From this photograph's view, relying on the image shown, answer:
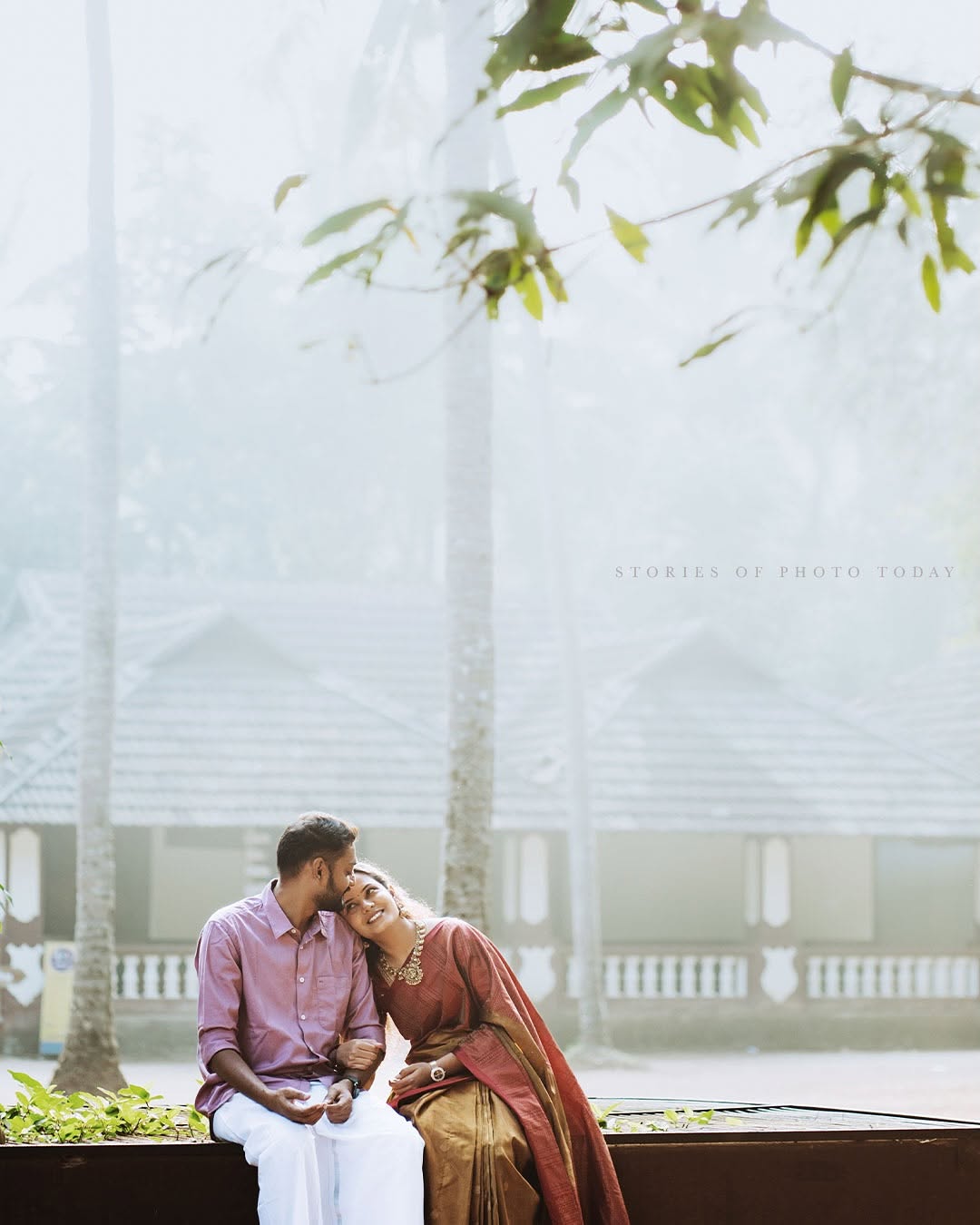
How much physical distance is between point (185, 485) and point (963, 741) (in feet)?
31.3

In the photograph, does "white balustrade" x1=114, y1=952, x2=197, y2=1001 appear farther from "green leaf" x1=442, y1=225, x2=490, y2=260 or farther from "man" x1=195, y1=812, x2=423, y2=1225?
"green leaf" x1=442, y1=225, x2=490, y2=260

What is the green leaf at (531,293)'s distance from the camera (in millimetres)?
1576

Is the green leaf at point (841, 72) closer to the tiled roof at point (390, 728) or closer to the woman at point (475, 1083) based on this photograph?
the woman at point (475, 1083)

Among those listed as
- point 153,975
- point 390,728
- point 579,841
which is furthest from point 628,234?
point 390,728

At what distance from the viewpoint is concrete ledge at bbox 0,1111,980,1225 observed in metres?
3.13

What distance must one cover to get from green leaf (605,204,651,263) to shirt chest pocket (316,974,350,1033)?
1.94 metres

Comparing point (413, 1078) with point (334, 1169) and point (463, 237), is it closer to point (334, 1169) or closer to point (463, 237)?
point (334, 1169)

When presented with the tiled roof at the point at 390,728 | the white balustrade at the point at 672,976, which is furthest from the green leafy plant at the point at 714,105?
→ the white balustrade at the point at 672,976

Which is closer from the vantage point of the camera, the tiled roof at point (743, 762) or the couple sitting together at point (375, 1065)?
the couple sitting together at point (375, 1065)

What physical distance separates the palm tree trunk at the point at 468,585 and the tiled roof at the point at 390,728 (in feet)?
12.7

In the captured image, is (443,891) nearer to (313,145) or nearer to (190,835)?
(190,835)

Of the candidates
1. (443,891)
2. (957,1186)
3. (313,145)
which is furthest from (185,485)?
(957,1186)

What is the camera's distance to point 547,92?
1.43 metres

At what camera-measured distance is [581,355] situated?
896 inches
